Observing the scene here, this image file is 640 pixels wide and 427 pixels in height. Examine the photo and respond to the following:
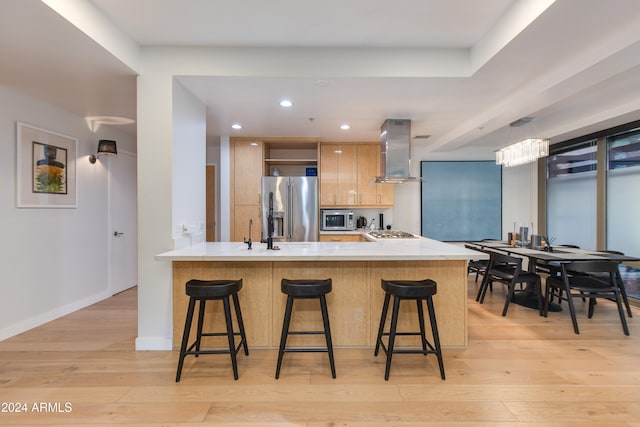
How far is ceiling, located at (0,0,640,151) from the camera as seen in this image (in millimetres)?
1985

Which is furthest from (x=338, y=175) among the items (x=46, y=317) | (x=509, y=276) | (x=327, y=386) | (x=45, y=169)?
(x=46, y=317)

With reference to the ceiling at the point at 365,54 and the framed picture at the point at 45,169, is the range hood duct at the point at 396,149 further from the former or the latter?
the framed picture at the point at 45,169

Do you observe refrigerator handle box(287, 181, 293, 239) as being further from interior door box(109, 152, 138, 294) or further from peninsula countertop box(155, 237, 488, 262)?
interior door box(109, 152, 138, 294)

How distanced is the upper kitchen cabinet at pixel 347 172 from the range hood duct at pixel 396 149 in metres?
1.19

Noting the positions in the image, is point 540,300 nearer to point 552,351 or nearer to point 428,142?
point 552,351

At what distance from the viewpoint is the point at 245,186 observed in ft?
16.0

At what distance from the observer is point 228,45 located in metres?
2.52

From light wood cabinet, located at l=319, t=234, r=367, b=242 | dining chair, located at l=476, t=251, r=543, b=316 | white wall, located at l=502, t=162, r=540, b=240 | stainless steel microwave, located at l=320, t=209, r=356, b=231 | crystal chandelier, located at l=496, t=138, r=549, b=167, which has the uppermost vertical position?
crystal chandelier, located at l=496, t=138, r=549, b=167

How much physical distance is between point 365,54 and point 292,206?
2.69 meters

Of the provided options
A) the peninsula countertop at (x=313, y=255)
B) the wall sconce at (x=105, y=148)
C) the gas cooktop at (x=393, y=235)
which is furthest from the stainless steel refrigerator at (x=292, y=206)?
the peninsula countertop at (x=313, y=255)

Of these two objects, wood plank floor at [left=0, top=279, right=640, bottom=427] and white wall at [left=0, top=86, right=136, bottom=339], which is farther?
white wall at [left=0, top=86, right=136, bottom=339]

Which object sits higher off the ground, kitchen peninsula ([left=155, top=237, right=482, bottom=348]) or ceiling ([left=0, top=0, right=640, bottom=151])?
ceiling ([left=0, top=0, right=640, bottom=151])

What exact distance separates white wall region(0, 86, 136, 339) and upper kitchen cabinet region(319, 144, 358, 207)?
319 centimetres

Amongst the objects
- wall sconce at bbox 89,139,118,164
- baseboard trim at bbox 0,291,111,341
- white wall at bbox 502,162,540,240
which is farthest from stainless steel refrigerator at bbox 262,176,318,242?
white wall at bbox 502,162,540,240
